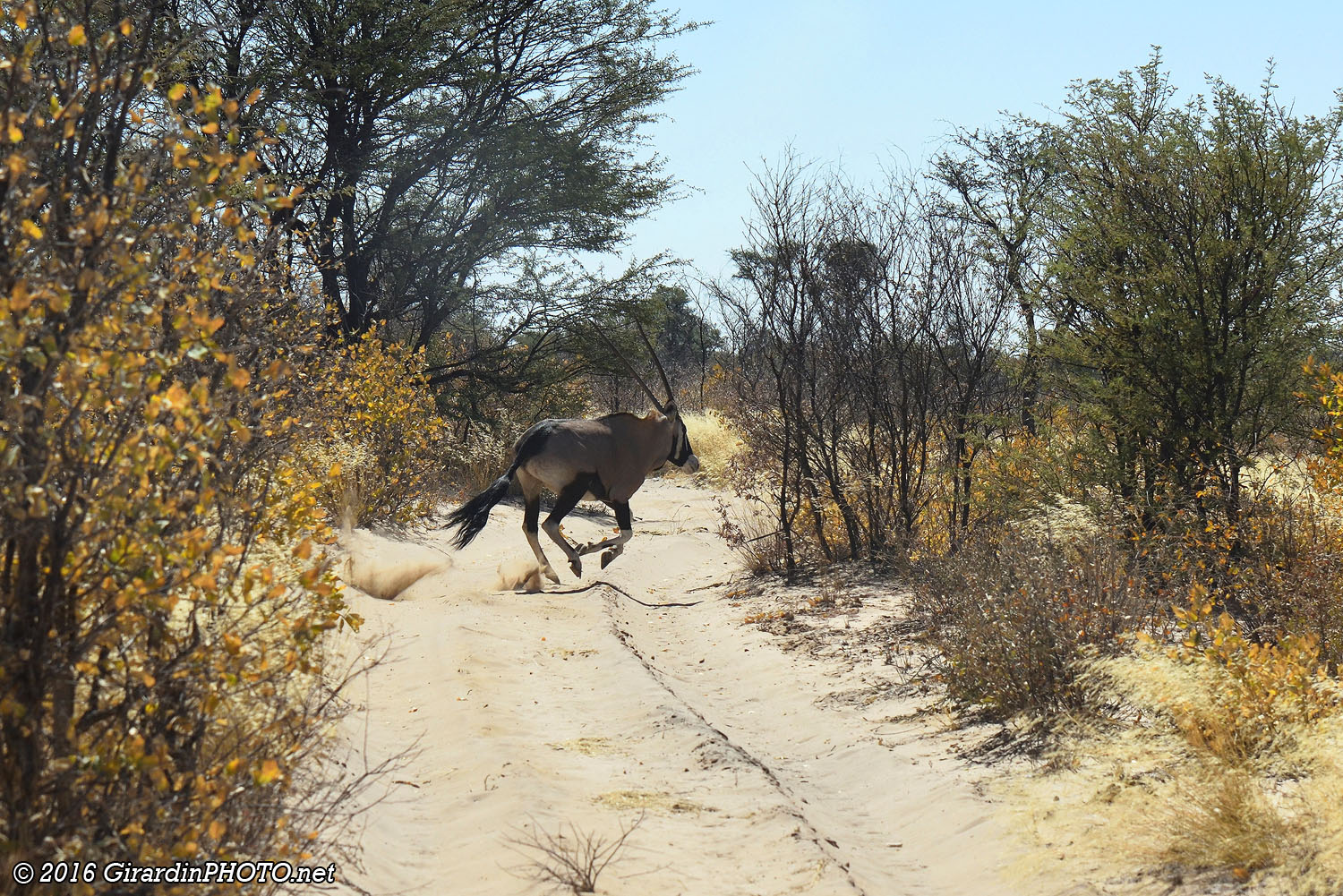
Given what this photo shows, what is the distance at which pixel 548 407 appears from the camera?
22375mm

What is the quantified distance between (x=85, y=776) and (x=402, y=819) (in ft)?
7.92

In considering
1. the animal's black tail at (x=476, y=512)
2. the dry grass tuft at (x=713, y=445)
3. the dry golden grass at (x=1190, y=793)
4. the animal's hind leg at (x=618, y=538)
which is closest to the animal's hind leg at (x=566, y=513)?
the animal's hind leg at (x=618, y=538)

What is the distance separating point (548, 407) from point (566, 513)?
10186mm

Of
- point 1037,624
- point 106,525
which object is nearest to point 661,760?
point 1037,624

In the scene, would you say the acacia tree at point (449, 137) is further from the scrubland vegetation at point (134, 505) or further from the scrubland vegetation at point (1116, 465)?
the scrubland vegetation at point (134, 505)

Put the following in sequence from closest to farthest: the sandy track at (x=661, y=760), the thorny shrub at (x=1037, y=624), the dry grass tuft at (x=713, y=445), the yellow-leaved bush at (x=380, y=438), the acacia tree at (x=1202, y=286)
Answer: the sandy track at (x=661, y=760)
the thorny shrub at (x=1037, y=624)
the acacia tree at (x=1202, y=286)
the yellow-leaved bush at (x=380, y=438)
the dry grass tuft at (x=713, y=445)

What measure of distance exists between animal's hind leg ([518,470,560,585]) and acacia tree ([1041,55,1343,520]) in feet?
18.8

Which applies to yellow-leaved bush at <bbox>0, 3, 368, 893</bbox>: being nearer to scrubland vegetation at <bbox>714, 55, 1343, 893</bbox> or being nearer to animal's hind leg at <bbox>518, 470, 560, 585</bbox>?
scrubland vegetation at <bbox>714, 55, 1343, 893</bbox>

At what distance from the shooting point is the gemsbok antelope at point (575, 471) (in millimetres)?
12188

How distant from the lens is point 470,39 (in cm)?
1909

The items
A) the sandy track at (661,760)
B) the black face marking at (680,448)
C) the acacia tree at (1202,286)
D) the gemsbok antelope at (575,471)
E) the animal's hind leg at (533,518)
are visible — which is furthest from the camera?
the black face marking at (680,448)

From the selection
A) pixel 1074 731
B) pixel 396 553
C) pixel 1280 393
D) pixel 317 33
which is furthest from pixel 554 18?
pixel 1074 731

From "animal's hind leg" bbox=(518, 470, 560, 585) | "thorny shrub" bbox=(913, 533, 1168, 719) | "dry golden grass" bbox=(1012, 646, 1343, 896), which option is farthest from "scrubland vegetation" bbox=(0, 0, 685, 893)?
"animal's hind leg" bbox=(518, 470, 560, 585)

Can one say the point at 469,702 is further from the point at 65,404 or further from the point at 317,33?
the point at 317,33
